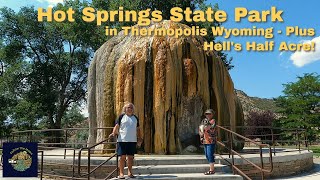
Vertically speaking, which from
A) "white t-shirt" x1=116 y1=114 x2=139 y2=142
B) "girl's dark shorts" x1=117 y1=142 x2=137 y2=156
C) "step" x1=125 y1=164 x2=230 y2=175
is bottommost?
"step" x1=125 y1=164 x2=230 y2=175

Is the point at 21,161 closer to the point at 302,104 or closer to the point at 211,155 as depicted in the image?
the point at 211,155

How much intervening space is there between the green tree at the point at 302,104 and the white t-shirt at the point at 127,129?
2648cm

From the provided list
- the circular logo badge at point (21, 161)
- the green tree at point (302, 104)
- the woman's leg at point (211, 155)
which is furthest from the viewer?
the green tree at point (302, 104)

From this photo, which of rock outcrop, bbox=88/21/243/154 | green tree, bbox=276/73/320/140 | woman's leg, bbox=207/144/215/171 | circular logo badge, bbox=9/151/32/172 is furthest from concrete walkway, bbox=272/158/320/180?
green tree, bbox=276/73/320/140

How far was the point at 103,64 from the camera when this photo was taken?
44.8 feet

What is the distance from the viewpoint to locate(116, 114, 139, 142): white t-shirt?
788cm

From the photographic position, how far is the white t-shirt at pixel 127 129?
25.8 ft

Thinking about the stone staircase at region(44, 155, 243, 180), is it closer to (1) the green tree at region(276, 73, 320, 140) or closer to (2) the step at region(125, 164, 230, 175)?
(2) the step at region(125, 164, 230, 175)

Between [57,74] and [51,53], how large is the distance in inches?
99.8

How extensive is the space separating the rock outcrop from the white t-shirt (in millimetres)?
3967

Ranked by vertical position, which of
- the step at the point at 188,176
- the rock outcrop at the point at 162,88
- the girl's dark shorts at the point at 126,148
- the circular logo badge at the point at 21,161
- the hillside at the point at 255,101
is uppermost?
the hillside at the point at 255,101

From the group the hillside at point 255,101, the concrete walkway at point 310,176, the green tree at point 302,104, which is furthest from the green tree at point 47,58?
the hillside at point 255,101

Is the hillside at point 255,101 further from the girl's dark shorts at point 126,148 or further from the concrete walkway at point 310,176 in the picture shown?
the girl's dark shorts at point 126,148

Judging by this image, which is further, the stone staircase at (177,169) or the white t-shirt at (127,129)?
the stone staircase at (177,169)
